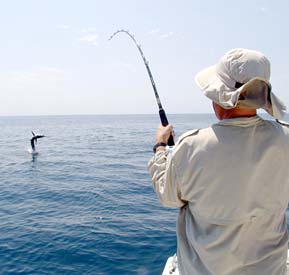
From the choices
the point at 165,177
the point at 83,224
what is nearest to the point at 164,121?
the point at 165,177

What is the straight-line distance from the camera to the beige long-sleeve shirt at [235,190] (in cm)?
193

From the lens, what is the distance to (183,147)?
1972 mm

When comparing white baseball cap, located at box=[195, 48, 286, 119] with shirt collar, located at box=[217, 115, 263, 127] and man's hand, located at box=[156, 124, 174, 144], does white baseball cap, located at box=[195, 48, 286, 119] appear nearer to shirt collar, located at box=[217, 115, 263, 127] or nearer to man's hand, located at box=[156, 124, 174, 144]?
shirt collar, located at box=[217, 115, 263, 127]

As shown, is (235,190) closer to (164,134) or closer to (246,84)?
(246,84)

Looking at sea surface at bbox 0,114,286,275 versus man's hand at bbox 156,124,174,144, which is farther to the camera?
sea surface at bbox 0,114,286,275

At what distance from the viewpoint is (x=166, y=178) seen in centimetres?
205

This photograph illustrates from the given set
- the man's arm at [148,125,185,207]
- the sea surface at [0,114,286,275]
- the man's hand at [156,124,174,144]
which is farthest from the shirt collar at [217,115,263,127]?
the sea surface at [0,114,286,275]

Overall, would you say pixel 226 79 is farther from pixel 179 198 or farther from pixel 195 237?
pixel 195 237

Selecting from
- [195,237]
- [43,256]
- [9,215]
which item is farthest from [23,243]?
[195,237]

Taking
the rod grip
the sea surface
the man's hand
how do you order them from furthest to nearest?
the sea surface
the rod grip
the man's hand

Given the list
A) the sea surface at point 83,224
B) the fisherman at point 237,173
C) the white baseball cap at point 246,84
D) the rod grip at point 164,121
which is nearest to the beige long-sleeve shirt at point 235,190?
the fisherman at point 237,173

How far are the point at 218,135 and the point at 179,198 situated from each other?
18.5 inches

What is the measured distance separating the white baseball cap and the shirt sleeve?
0.47 m

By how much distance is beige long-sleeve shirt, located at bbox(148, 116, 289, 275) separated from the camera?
6.34 feet
